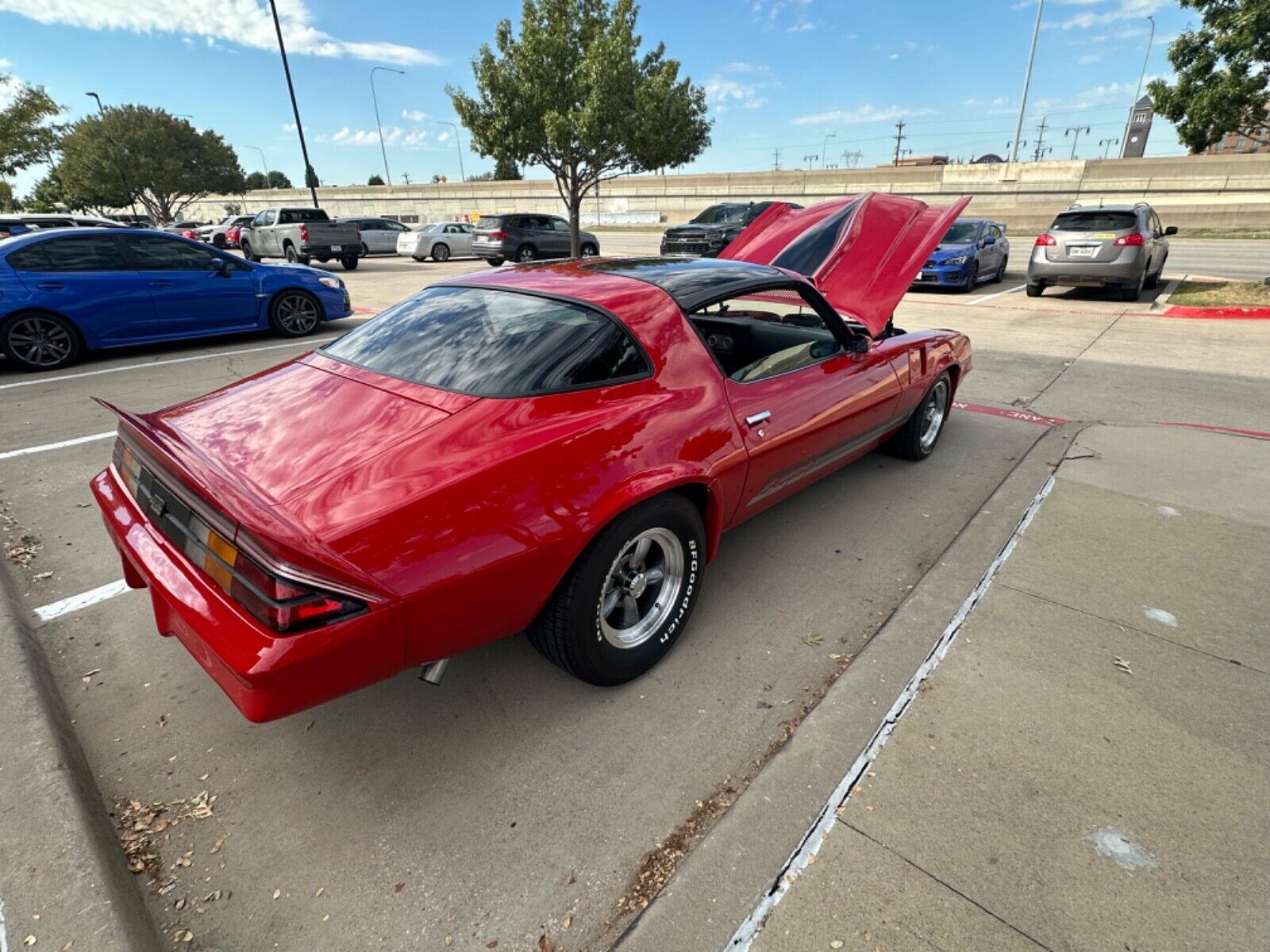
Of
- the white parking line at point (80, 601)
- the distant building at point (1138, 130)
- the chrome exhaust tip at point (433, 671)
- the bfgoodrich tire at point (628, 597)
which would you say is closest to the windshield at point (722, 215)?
the bfgoodrich tire at point (628, 597)

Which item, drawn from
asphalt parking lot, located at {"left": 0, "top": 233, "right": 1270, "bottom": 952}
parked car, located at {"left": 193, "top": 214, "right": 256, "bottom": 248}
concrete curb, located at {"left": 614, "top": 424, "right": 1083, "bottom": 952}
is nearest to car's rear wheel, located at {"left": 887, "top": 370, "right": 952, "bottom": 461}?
asphalt parking lot, located at {"left": 0, "top": 233, "right": 1270, "bottom": 952}

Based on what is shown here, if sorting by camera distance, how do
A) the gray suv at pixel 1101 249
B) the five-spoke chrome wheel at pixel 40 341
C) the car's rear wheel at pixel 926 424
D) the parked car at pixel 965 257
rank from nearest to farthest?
the car's rear wheel at pixel 926 424, the five-spoke chrome wheel at pixel 40 341, the gray suv at pixel 1101 249, the parked car at pixel 965 257

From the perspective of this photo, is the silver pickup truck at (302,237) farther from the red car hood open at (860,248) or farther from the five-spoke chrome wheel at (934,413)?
the five-spoke chrome wheel at (934,413)

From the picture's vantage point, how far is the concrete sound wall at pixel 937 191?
28.9 metres

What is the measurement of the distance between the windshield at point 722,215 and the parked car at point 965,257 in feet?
22.4

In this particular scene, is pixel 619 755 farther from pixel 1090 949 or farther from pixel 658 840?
pixel 1090 949

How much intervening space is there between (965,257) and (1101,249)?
220cm

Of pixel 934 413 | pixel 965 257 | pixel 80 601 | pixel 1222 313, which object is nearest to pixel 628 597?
pixel 80 601

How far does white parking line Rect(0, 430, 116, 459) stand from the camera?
14.9 ft

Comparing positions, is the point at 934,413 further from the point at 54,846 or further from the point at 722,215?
the point at 722,215

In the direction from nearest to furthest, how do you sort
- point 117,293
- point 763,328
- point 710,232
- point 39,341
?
point 763,328
point 39,341
point 117,293
point 710,232

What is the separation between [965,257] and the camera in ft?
39.6

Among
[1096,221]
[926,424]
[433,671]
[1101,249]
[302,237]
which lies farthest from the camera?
[302,237]

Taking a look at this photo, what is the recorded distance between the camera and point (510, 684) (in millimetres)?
2430
